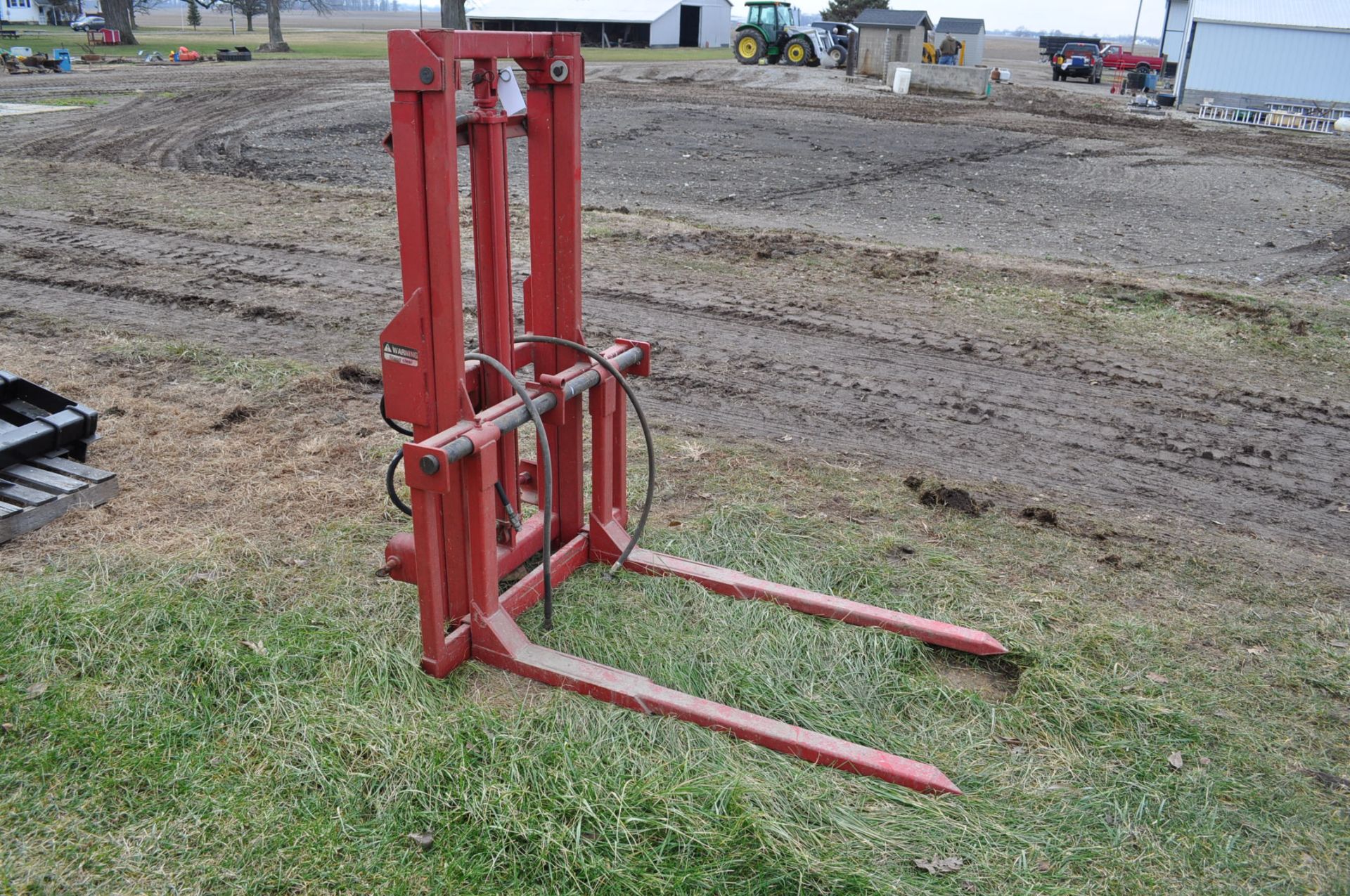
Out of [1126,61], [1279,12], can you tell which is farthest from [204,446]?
[1126,61]

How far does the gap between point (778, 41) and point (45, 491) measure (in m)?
32.8

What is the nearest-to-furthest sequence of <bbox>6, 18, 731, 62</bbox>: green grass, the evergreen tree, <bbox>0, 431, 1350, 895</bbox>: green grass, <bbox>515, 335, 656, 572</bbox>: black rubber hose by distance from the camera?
<bbox>0, 431, 1350, 895</bbox>: green grass, <bbox>515, 335, 656, 572</bbox>: black rubber hose, <bbox>6, 18, 731, 62</bbox>: green grass, the evergreen tree

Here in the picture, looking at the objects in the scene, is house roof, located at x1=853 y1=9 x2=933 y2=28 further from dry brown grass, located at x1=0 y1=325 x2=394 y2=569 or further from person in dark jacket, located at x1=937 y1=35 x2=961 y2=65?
dry brown grass, located at x1=0 y1=325 x2=394 y2=569

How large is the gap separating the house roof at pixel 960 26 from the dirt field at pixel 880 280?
75.9 feet

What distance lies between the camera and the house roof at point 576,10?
46688 mm

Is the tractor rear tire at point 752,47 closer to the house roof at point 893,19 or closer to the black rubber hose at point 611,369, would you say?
the house roof at point 893,19

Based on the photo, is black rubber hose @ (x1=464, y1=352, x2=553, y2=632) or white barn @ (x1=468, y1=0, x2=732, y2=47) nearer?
black rubber hose @ (x1=464, y1=352, x2=553, y2=632)

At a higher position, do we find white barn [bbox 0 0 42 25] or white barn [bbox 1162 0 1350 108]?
white barn [bbox 0 0 42 25]

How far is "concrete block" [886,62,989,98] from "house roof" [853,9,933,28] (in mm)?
6548

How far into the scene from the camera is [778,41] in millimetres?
33562

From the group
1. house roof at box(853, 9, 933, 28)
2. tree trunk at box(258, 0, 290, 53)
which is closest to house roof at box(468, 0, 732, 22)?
tree trunk at box(258, 0, 290, 53)

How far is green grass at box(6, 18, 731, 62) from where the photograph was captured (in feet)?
123

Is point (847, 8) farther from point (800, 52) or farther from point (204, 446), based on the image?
point (204, 446)

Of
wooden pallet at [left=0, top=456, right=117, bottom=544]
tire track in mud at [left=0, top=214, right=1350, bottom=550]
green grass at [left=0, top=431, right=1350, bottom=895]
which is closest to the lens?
green grass at [left=0, top=431, right=1350, bottom=895]
